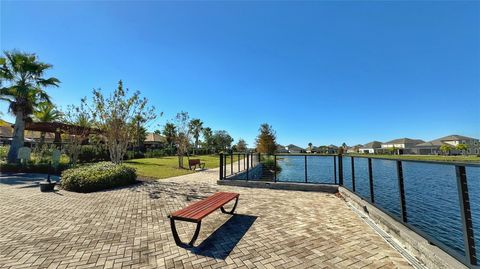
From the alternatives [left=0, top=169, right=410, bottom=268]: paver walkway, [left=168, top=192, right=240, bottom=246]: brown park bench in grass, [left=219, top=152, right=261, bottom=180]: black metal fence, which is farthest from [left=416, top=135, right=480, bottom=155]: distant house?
[left=168, top=192, right=240, bottom=246]: brown park bench in grass

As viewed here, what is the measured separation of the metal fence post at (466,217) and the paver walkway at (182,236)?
0.89 metres

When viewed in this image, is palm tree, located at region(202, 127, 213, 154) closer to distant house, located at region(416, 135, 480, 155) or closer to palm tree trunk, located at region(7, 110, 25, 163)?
palm tree trunk, located at region(7, 110, 25, 163)

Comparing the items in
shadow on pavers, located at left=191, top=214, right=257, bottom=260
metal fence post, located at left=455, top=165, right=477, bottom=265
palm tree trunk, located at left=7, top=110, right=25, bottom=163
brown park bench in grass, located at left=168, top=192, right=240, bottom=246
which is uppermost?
palm tree trunk, located at left=7, top=110, right=25, bottom=163

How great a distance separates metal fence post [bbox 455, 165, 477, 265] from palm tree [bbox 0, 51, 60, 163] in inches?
831

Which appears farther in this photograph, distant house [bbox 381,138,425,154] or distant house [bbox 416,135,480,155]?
distant house [bbox 381,138,425,154]

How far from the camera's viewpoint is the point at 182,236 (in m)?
4.14

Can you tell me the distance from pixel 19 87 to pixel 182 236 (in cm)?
1806

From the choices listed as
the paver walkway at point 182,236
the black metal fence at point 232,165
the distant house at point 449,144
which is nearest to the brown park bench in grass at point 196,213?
the paver walkway at point 182,236

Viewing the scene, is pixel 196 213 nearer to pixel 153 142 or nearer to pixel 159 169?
pixel 159 169

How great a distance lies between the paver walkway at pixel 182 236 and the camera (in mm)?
3268

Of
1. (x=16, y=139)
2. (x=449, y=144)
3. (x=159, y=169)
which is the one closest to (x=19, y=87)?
(x=16, y=139)

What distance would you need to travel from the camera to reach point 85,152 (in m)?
21.6

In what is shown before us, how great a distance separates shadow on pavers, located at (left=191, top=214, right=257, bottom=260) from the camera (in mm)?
3555

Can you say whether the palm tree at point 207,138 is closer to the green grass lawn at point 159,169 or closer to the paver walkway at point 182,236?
the green grass lawn at point 159,169
